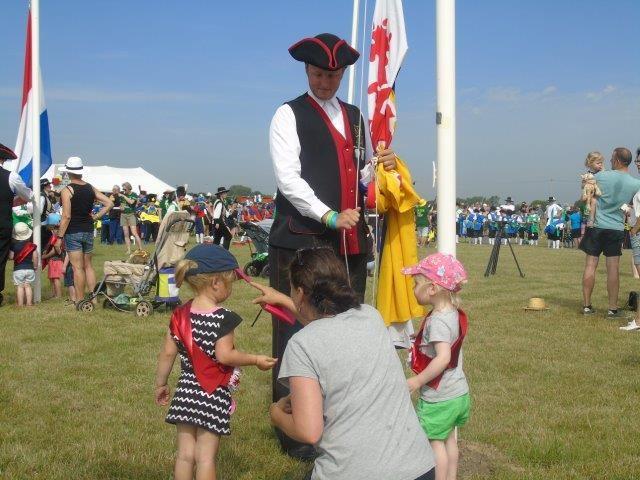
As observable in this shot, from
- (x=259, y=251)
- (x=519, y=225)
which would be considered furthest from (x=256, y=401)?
(x=519, y=225)

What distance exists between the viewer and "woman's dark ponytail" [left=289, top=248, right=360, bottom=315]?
113 inches

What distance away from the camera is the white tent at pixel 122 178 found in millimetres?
38812

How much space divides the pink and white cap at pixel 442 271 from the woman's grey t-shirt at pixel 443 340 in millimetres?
139

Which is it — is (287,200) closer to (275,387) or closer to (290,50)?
(290,50)

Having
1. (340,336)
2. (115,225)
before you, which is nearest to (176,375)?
(340,336)

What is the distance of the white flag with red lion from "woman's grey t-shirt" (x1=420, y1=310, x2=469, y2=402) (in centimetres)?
111

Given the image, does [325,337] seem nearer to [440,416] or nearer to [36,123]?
[440,416]

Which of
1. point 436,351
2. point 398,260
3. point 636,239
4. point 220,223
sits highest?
point 398,260

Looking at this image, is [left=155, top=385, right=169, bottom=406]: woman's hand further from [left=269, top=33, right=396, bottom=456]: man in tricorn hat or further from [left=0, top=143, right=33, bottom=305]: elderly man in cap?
[left=0, top=143, right=33, bottom=305]: elderly man in cap

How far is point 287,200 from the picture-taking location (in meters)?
4.31

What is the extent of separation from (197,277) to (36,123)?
860cm

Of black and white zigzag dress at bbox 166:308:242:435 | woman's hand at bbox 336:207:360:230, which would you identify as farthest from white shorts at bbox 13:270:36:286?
woman's hand at bbox 336:207:360:230

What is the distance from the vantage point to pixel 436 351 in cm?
364

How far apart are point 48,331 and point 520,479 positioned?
6.23 m
